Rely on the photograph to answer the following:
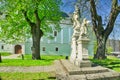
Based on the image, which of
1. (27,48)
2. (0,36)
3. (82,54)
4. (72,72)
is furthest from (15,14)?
(27,48)

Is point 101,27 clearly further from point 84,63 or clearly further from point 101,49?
point 84,63

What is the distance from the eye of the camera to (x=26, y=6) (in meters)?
24.2

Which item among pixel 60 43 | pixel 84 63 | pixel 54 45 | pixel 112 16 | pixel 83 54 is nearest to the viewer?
pixel 84 63

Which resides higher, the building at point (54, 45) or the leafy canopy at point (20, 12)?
the leafy canopy at point (20, 12)

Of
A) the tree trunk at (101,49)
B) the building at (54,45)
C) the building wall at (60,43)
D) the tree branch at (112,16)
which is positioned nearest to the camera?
the tree branch at (112,16)

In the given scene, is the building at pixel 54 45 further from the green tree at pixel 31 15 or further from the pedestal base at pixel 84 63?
the pedestal base at pixel 84 63

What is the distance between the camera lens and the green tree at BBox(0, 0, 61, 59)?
24.9 metres

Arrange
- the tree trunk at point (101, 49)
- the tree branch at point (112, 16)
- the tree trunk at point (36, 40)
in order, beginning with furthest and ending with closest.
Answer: the tree trunk at point (36, 40) < the tree trunk at point (101, 49) < the tree branch at point (112, 16)

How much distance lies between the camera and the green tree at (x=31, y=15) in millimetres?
24905

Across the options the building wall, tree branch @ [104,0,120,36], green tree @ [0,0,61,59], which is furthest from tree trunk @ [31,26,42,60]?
the building wall

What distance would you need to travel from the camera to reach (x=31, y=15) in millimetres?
28516

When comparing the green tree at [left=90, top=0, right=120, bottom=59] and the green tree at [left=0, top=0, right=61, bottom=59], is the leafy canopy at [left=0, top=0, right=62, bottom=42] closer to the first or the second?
the green tree at [left=0, top=0, right=61, bottom=59]

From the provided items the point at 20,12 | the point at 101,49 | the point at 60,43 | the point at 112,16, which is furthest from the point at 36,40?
the point at 60,43

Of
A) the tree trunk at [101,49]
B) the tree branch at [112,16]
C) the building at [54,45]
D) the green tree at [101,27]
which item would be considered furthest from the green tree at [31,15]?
the building at [54,45]
